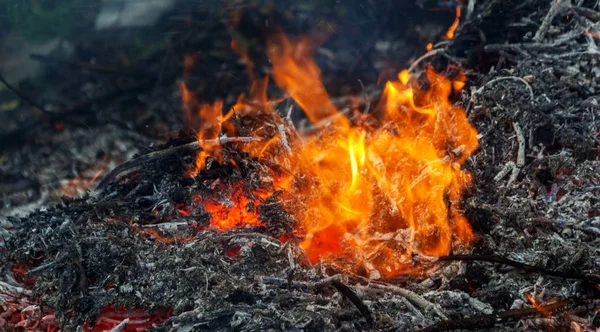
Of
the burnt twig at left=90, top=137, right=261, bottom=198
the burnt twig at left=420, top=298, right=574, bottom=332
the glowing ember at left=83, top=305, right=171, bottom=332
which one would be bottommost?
the glowing ember at left=83, top=305, right=171, bottom=332

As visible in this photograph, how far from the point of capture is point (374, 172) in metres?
4.34

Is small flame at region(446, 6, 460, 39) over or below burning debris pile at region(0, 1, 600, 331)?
over

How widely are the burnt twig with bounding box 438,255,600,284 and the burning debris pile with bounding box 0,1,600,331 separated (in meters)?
0.01

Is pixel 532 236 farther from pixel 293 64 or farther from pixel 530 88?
pixel 293 64

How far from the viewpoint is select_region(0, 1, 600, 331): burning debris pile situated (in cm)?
332

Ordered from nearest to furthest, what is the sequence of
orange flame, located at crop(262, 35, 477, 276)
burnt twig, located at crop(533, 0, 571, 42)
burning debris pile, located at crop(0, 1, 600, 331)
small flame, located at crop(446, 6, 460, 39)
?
burning debris pile, located at crop(0, 1, 600, 331) < orange flame, located at crop(262, 35, 477, 276) < burnt twig, located at crop(533, 0, 571, 42) < small flame, located at crop(446, 6, 460, 39)

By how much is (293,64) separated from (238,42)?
3.07 ft

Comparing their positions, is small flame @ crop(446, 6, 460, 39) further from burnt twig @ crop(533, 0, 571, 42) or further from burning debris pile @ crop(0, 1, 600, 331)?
burnt twig @ crop(533, 0, 571, 42)

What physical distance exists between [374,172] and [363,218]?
17.8 inches

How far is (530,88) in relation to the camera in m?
4.70

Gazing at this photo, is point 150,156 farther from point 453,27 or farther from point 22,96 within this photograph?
point 453,27

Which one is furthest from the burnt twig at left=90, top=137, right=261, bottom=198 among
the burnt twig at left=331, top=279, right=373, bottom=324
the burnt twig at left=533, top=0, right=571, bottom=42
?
the burnt twig at left=533, top=0, right=571, bottom=42

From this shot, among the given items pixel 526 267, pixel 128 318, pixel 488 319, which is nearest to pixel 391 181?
pixel 526 267

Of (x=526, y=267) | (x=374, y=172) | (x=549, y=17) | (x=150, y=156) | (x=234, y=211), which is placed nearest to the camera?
(x=526, y=267)
